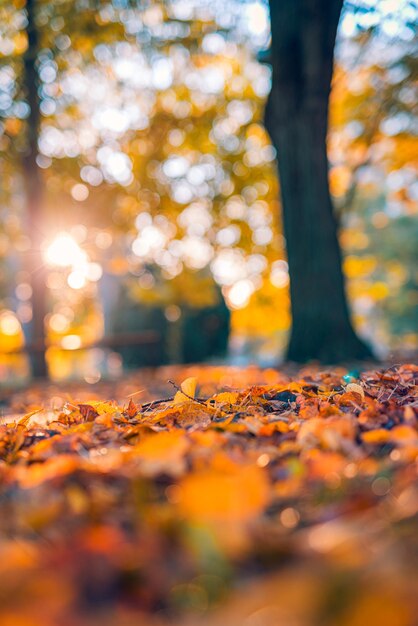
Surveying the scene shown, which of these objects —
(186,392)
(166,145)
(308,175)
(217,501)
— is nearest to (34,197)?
(166,145)

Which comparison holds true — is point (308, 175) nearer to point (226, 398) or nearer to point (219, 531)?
point (226, 398)

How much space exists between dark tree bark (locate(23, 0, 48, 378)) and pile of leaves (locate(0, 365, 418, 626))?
8.35m

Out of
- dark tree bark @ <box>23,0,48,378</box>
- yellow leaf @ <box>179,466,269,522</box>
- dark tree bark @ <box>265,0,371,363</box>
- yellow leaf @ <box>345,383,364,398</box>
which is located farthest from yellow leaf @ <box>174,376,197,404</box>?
dark tree bark @ <box>23,0,48,378</box>

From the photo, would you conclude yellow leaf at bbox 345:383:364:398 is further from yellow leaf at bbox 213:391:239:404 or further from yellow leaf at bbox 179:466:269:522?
yellow leaf at bbox 179:466:269:522

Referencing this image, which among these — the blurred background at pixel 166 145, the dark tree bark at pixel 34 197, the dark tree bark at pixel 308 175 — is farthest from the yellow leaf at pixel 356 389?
the dark tree bark at pixel 34 197

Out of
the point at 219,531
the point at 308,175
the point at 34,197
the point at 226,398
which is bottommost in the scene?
the point at 226,398

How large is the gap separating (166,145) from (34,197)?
2.60 meters

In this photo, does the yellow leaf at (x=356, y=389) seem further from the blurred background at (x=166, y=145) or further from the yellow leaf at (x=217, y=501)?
the blurred background at (x=166, y=145)

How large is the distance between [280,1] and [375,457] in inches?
251

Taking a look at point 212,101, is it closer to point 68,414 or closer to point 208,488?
point 68,414

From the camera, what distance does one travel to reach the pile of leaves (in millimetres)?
850

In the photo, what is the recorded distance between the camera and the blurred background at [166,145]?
9.42 metres

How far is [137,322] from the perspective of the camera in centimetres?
1305

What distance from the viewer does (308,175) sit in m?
6.87
